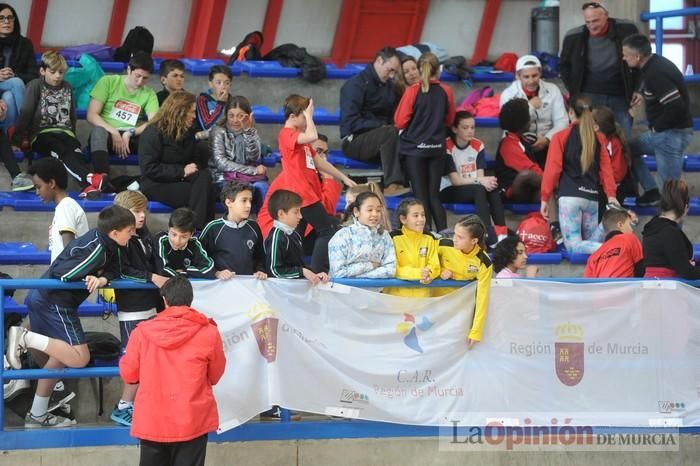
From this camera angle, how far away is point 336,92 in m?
14.6

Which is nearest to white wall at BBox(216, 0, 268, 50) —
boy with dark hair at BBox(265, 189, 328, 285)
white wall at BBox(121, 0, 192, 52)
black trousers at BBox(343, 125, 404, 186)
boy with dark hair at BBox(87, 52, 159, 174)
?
white wall at BBox(121, 0, 192, 52)

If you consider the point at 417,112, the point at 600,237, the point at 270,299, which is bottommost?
the point at 270,299

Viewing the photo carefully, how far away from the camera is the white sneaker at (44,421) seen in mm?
8719

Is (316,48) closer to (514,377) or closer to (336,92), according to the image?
(336,92)

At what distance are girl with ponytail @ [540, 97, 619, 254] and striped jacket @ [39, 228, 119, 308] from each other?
4.77m

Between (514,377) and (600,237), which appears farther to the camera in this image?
(600,237)

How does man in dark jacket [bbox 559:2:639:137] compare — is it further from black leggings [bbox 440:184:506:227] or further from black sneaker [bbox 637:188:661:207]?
black leggings [bbox 440:184:506:227]

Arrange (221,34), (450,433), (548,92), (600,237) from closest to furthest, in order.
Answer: (450,433)
(600,237)
(548,92)
(221,34)

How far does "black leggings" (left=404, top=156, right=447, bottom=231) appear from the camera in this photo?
39.1 ft

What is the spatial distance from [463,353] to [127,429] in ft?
7.70

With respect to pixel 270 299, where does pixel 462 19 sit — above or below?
above

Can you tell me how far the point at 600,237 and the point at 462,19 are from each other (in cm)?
847

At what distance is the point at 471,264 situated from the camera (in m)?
9.32

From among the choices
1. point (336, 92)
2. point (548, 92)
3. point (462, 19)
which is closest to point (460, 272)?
point (548, 92)
